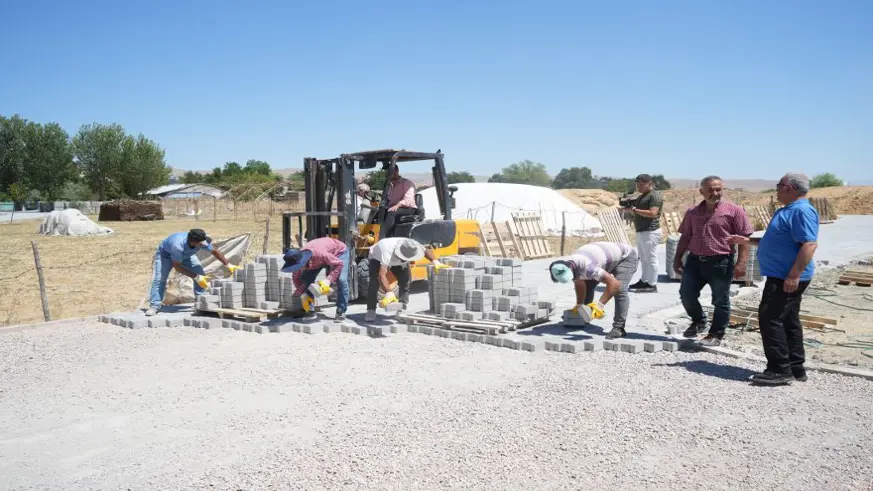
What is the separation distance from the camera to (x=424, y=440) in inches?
192

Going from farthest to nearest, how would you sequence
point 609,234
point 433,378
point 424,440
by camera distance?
point 609,234, point 433,378, point 424,440

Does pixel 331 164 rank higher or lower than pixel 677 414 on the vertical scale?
higher

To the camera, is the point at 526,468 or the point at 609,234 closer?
the point at 526,468

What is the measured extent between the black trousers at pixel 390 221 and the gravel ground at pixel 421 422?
9.99 feet

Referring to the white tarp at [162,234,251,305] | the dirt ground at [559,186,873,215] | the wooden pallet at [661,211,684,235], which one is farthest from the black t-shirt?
the dirt ground at [559,186,873,215]

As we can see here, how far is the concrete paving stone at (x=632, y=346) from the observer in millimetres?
7382

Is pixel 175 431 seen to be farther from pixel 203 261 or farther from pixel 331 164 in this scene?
pixel 203 261

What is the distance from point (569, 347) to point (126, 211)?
133 ft

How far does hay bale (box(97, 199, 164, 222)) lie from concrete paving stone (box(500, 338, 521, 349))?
39795mm

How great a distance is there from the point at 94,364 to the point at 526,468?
5.45 metres

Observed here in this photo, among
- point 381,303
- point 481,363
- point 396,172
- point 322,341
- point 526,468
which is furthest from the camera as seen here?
point 396,172

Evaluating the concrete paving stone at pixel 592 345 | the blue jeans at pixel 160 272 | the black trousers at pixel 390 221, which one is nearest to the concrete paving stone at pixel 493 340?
the concrete paving stone at pixel 592 345

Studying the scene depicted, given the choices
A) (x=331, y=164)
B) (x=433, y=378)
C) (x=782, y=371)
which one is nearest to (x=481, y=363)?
(x=433, y=378)

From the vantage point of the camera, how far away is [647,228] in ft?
36.9
